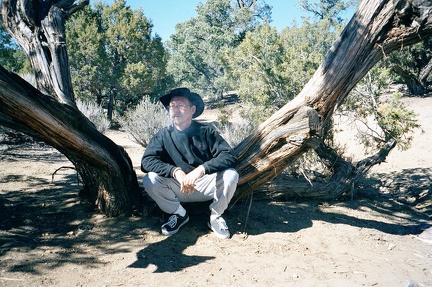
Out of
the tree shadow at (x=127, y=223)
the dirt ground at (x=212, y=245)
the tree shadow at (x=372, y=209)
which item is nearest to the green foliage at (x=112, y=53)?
the tree shadow at (x=127, y=223)

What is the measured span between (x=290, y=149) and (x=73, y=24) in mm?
16967

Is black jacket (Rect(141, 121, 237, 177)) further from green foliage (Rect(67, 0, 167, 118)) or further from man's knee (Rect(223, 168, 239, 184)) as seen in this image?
green foliage (Rect(67, 0, 167, 118))

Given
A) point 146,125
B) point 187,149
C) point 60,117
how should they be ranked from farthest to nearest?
point 146,125 < point 187,149 < point 60,117

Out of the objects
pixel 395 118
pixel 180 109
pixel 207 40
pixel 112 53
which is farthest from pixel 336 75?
pixel 207 40

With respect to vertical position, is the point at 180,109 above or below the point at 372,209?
above

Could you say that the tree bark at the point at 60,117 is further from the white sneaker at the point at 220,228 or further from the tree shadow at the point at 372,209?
the tree shadow at the point at 372,209

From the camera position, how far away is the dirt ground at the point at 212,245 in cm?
261

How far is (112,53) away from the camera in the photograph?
1783cm

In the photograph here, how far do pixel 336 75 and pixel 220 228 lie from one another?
1.97 m

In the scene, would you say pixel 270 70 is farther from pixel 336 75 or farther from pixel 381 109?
pixel 336 75

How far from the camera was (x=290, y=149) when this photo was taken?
10.9ft

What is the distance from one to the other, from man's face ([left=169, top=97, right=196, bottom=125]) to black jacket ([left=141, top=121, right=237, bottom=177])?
0.11m

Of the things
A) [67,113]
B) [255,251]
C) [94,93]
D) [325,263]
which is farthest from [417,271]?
[94,93]

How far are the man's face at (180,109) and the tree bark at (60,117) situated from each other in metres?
0.71
